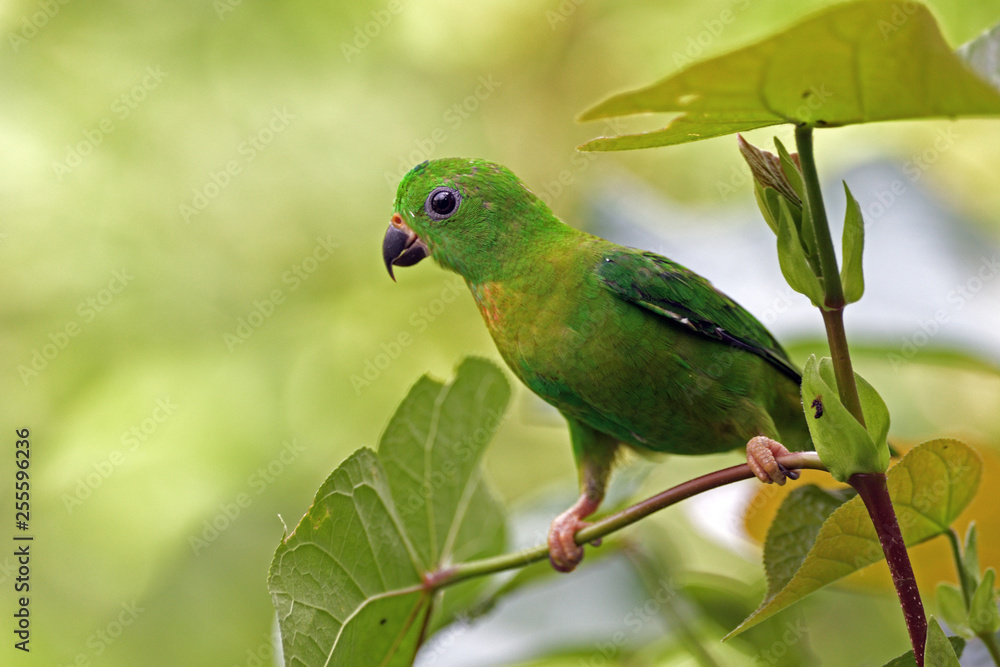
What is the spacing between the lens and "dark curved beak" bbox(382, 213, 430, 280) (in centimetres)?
222

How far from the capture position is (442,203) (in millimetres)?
2121

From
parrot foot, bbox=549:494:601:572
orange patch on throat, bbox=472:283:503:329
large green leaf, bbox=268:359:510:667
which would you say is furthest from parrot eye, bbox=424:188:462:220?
parrot foot, bbox=549:494:601:572

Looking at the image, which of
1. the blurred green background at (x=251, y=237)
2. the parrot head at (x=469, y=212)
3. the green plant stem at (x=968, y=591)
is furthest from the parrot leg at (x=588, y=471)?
the blurred green background at (x=251, y=237)

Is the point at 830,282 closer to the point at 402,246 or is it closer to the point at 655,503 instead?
the point at 655,503

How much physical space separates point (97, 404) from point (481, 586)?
3.14 m

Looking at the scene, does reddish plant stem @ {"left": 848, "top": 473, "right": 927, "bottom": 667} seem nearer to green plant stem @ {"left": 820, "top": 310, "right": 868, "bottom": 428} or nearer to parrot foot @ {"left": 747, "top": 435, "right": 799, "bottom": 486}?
green plant stem @ {"left": 820, "top": 310, "right": 868, "bottom": 428}

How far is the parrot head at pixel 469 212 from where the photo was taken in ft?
6.80

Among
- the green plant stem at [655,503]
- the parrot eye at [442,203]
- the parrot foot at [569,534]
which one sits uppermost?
the parrot eye at [442,203]

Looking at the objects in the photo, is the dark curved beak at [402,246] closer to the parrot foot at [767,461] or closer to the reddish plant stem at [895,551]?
the parrot foot at [767,461]

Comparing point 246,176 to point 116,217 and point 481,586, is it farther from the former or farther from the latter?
point 481,586

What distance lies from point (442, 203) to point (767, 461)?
1.04 meters

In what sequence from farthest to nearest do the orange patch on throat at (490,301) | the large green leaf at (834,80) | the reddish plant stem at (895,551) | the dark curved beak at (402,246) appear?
the dark curved beak at (402,246)
the orange patch on throat at (490,301)
the reddish plant stem at (895,551)
the large green leaf at (834,80)

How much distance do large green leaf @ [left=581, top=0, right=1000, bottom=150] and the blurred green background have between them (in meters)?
2.13

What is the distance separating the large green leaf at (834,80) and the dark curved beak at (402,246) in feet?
3.90
